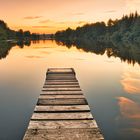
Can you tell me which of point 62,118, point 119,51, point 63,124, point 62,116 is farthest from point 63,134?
point 119,51

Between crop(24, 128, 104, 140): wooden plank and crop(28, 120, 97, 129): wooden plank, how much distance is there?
0.23 meters

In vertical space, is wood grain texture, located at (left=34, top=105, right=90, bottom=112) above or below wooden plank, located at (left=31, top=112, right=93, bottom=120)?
below

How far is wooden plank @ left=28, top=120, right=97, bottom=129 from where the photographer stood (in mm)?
8422

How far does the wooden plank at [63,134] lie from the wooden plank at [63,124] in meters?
0.23

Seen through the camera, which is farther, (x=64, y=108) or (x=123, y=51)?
(x=123, y=51)

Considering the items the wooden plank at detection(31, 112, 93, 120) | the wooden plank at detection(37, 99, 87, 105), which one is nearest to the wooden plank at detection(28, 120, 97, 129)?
the wooden plank at detection(31, 112, 93, 120)

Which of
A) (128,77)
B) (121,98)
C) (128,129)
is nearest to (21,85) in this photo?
(121,98)

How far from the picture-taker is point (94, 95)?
16203 mm

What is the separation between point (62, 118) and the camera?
30.3 feet

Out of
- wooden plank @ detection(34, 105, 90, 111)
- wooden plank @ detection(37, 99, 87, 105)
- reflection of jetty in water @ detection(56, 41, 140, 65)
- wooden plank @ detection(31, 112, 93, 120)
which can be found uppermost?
wooden plank @ detection(31, 112, 93, 120)

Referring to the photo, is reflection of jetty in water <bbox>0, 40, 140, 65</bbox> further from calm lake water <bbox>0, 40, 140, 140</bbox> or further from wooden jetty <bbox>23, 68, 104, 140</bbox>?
wooden jetty <bbox>23, 68, 104, 140</bbox>

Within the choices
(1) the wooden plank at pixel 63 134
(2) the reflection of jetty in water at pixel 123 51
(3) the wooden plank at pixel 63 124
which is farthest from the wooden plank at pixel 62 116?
(2) the reflection of jetty in water at pixel 123 51

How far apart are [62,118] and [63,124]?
61 cm

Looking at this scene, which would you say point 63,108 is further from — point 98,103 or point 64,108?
point 98,103
